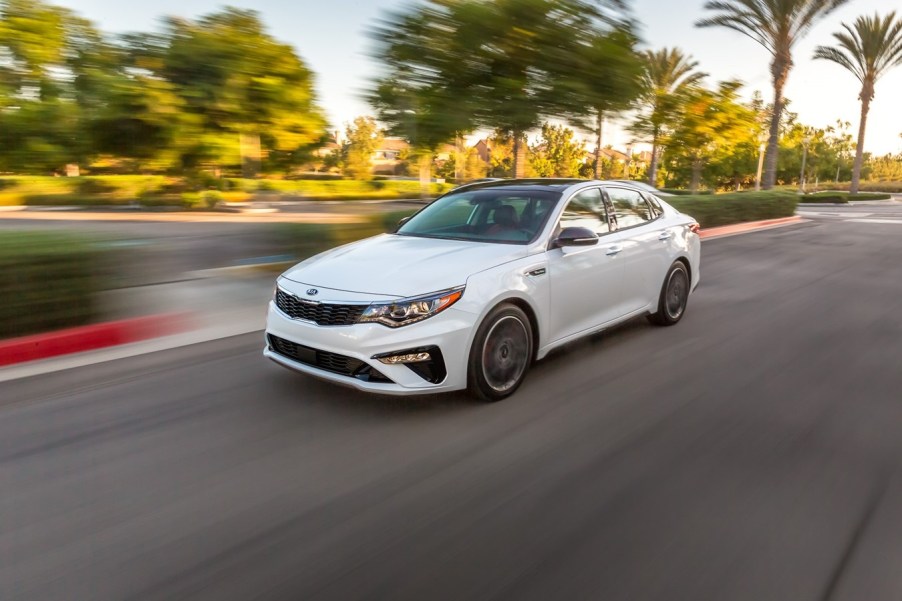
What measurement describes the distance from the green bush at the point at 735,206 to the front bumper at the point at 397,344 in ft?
43.8

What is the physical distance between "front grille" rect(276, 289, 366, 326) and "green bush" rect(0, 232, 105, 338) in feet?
8.31

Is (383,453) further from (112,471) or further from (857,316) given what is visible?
(857,316)

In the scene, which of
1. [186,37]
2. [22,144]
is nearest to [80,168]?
[22,144]

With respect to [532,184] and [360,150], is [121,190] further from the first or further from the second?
[532,184]

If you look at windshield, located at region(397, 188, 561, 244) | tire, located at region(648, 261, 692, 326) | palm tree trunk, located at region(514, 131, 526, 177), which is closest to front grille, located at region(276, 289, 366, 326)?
windshield, located at region(397, 188, 561, 244)

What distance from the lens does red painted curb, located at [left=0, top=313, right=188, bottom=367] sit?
550 centimetres

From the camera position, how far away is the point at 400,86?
40.0 ft

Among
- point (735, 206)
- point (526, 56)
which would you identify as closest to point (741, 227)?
point (735, 206)

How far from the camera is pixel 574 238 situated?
16.3 ft

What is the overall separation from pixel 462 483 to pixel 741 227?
18.7m

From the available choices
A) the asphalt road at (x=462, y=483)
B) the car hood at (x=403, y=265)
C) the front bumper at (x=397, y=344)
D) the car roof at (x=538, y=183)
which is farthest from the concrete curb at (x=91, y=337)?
the car roof at (x=538, y=183)

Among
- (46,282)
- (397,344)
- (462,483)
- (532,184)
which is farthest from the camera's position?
(532,184)

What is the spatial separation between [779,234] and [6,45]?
34.3m

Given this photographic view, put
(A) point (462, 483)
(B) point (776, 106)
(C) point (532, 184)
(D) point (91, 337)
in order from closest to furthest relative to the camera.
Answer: (A) point (462, 483), (C) point (532, 184), (D) point (91, 337), (B) point (776, 106)
